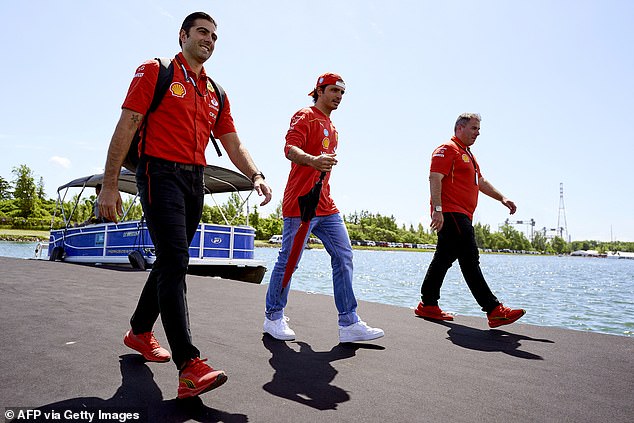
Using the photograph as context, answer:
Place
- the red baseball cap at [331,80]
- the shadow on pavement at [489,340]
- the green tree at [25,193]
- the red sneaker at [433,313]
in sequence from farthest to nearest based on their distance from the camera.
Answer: the green tree at [25,193], the red sneaker at [433,313], the red baseball cap at [331,80], the shadow on pavement at [489,340]

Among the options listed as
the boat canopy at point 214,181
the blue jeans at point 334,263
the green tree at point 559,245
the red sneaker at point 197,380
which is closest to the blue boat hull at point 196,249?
the boat canopy at point 214,181

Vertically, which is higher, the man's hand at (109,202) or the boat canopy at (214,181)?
the boat canopy at (214,181)

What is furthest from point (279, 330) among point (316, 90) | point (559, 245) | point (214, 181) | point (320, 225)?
point (559, 245)

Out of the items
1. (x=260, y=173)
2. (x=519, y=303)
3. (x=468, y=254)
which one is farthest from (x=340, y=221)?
(x=519, y=303)

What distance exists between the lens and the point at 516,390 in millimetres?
2561

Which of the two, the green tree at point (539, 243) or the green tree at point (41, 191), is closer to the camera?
the green tree at point (41, 191)

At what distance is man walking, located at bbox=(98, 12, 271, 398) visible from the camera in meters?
2.31

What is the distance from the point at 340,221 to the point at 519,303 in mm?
9570

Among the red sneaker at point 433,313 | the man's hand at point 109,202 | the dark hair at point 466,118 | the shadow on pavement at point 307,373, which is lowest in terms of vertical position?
the shadow on pavement at point 307,373

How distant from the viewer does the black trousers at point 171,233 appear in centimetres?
231

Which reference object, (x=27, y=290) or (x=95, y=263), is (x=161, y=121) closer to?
(x=27, y=290)

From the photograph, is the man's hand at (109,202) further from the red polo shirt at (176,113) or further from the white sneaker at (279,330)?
the white sneaker at (279,330)

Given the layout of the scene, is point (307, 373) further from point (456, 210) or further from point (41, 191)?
point (41, 191)

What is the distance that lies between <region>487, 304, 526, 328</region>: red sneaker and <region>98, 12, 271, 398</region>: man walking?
10.2 ft
